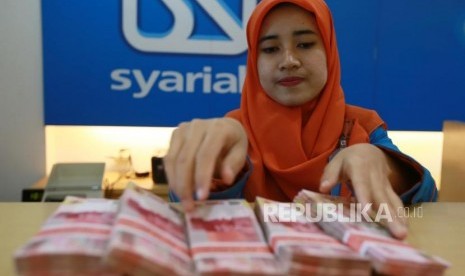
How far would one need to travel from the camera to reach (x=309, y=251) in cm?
32

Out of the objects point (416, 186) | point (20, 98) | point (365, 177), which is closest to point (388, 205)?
point (365, 177)

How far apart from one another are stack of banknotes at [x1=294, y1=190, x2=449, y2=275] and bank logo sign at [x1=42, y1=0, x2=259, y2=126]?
176 cm

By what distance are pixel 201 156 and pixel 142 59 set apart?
1746 mm

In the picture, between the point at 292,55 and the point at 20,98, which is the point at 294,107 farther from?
the point at 20,98

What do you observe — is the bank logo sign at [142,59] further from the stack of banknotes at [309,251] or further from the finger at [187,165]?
the stack of banknotes at [309,251]

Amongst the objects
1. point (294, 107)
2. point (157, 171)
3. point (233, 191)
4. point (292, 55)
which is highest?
point (292, 55)

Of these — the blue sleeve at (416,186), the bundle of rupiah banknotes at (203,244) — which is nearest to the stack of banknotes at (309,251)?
the bundle of rupiah banknotes at (203,244)

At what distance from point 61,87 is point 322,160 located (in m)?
1.65

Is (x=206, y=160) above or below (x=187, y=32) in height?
below

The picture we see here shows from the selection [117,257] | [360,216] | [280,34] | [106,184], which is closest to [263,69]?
[280,34]

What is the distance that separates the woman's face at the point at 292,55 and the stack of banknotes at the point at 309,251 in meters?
0.53

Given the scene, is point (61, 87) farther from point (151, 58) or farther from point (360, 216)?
point (360, 216)

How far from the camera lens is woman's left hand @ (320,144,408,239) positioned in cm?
47

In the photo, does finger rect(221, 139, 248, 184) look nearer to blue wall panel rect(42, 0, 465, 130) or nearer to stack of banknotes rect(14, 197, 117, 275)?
stack of banknotes rect(14, 197, 117, 275)
